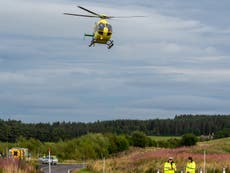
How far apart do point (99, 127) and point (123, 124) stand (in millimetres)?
14934

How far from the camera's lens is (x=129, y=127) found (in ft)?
530

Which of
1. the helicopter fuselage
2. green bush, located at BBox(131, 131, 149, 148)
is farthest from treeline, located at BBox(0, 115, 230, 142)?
the helicopter fuselage

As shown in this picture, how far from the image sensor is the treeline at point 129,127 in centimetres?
13070

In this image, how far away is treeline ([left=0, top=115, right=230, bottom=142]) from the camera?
13070 cm

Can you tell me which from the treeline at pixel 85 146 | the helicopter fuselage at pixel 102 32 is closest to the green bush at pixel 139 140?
the treeline at pixel 85 146

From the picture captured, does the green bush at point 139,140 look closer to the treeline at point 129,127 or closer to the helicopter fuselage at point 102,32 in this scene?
the treeline at point 129,127

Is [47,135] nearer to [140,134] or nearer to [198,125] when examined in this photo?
[140,134]

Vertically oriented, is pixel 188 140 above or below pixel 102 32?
below

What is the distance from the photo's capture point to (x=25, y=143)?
91.8 metres

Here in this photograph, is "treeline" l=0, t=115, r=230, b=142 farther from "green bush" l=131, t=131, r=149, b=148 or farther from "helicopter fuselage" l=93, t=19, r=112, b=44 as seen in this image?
"helicopter fuselage" l=93, t=19, r=112, b=44

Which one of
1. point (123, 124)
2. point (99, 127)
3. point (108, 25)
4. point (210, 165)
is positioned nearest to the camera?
point (108, 25)

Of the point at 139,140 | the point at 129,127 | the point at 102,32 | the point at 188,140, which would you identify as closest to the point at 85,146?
the point at 139,140

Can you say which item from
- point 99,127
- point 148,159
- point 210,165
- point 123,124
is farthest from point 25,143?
point 123,124

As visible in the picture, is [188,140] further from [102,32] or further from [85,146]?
[102,32]
